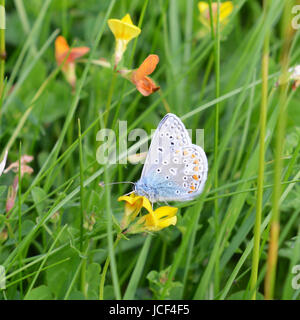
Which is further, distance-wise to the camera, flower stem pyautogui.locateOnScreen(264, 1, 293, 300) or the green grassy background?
the green grassy background

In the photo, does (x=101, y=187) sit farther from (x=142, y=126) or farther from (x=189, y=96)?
(x=189, y=96)

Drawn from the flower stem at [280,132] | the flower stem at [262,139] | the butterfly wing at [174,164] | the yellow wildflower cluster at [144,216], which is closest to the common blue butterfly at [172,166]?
the butterfly wing at [174,164]

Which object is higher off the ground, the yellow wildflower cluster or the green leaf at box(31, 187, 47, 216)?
the green leaf at box(31, 187, 47, 216)

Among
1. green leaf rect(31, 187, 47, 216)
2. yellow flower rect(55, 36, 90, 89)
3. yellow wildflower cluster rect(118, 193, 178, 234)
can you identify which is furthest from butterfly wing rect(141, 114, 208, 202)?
yellow flower rect(55, 36, 90, 89)

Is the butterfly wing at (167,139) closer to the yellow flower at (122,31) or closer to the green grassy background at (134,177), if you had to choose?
the green grassy background at (134,177)

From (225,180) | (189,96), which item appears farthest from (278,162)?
(189,96)

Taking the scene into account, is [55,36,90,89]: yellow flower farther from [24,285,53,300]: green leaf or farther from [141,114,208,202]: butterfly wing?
[24,285,53,300]: green leaf
